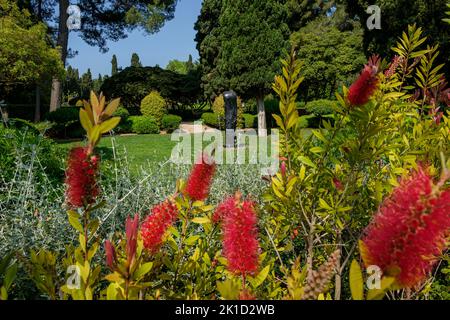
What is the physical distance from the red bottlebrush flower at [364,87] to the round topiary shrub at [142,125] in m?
15.9

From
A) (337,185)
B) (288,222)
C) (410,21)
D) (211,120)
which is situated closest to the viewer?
(337,185)

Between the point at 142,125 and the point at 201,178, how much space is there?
1600 centimetres

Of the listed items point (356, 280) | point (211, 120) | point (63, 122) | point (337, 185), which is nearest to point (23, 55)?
point (63, 122)

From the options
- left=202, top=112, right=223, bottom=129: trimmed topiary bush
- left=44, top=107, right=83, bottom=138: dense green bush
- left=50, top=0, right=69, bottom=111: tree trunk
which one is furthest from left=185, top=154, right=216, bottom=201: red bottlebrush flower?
left=50, top=0, right=69, bottom=111: tree trunk

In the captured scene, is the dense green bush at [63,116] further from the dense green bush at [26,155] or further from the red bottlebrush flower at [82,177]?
the red bottlebrush flower at [82,177]

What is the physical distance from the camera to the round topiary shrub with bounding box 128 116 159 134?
16.6 metres

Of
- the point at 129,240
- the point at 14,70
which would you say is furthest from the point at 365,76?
the point at 14,70

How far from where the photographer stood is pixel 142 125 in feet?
54.5

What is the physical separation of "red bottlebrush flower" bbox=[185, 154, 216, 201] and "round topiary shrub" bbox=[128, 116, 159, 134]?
1595 centimetres

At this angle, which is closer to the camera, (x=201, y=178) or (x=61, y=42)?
(x=201, y=178)

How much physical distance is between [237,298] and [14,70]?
14.0 m

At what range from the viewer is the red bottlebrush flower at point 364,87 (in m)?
1.07

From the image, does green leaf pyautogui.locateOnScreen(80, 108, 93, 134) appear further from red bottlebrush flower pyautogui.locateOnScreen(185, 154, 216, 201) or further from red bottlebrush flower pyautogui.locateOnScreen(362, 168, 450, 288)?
red bottlebrush flower pyautogui.locateOnScreen(362, 168, 450, 288)

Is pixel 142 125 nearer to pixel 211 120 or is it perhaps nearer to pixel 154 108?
pixel 154 108
